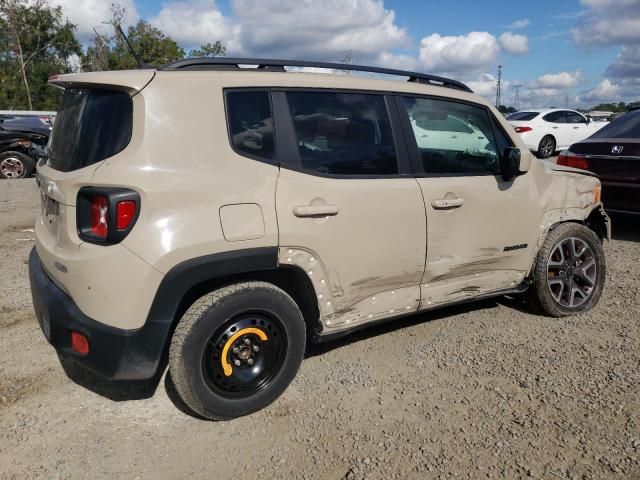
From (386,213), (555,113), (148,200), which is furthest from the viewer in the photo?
(555,113)

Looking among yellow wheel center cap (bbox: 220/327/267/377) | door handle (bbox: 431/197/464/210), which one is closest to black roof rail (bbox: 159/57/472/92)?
door handle (bbox: 431/197/464/210)

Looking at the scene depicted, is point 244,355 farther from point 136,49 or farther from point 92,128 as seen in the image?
point 136,49

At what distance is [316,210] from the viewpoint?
2.79 metres

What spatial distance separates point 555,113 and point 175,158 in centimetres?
1710

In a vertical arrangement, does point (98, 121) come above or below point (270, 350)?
above

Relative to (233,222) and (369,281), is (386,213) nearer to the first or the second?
(369,281)

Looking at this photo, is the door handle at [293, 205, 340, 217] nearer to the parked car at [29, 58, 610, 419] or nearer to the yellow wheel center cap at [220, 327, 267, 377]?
the parked car at [29, 58, 610, 419]

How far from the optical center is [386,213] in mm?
3055

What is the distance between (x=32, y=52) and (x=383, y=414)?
44.7 meters

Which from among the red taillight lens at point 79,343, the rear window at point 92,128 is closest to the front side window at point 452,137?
the rear window at point 92,128

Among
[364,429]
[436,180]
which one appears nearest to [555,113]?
[436,180]

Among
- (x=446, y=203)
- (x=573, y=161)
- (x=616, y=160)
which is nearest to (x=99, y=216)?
(x=446, y=203)

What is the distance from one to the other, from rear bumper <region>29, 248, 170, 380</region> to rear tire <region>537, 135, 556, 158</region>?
16441 millimetres

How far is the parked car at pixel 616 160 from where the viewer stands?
6004 mm
